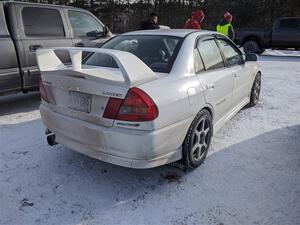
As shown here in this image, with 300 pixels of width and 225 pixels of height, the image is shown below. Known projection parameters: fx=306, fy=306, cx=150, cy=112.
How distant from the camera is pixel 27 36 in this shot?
5250 millimetres

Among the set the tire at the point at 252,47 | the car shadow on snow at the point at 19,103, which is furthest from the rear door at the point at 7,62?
the tire at the point at 252,47

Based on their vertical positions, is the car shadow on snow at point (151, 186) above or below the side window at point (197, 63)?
below

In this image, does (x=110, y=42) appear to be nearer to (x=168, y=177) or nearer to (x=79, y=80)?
(x=79, y=80)

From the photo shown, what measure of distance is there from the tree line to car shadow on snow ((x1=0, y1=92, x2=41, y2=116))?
1766 centimetres

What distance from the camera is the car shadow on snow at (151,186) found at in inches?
104

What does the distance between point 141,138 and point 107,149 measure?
358 millimetres

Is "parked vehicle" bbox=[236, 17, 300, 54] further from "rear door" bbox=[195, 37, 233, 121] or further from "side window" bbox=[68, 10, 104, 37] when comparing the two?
"rear door" bbox=[195, 37, 233, 121]

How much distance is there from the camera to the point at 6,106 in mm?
5672

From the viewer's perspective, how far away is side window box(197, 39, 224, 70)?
354cm

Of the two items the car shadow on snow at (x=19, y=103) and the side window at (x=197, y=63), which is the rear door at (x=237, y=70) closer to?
the side window at (x=197, y=63)

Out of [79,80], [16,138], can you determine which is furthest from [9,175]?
[79,80]

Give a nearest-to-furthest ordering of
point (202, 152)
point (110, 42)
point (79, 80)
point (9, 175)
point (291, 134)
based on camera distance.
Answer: point (79, 80) → point (9, 175) → point (202, 152) → point (110, 42) → point (291, 134)

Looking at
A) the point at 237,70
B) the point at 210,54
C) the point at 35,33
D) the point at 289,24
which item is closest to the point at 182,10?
the point at 289,24

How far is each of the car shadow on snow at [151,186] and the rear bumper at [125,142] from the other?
14.4 inches
